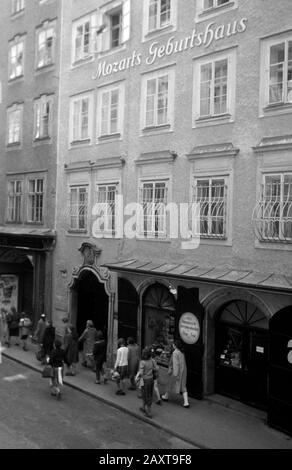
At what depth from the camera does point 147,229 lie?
17.1 metres

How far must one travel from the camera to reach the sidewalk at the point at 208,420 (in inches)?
464

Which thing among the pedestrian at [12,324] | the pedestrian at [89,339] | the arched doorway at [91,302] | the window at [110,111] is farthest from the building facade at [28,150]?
the pedestrian at [89,339]

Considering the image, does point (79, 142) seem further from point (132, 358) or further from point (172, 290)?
point (132, 358)

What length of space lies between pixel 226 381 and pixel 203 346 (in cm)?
125

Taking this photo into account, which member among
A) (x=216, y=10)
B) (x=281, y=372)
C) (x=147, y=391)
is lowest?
(x=147, y=391)

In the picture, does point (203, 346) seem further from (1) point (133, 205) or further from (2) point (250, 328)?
(1) point (133, 205)

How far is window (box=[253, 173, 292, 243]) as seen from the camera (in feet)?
43.0

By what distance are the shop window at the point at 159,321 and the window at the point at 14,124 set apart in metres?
12.0

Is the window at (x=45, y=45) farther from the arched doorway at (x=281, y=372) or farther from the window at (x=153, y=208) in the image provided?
the arched doorway at (x=281, y=372)

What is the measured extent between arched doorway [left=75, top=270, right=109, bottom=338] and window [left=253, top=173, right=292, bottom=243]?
8015mm

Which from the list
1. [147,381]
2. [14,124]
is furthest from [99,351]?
[14,124]

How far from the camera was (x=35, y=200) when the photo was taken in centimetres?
2341

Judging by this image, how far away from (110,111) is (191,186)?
17.5 feet

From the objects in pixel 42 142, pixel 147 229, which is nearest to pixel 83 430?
pixel 147 229
